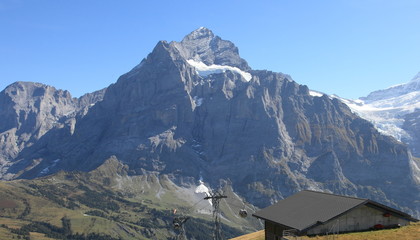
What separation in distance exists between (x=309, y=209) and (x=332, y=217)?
407 centimetres

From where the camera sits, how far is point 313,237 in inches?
1426

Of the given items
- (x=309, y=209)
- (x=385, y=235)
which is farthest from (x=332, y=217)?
(x=385, y=235)

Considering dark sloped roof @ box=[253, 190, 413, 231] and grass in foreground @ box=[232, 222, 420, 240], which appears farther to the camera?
dark sloped roof @ box=[253, 190, 413, 231]

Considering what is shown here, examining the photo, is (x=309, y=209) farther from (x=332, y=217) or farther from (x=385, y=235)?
(x=385, y=235)

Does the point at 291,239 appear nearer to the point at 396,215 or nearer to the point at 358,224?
the point at 358,224

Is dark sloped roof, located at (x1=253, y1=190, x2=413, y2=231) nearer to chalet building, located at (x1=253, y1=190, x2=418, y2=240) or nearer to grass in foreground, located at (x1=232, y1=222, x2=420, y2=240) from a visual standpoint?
chalet building, located at (x1=253, y1=190, x2=418, y2=240)

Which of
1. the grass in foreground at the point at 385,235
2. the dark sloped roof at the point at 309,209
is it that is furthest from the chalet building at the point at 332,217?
the grass in foreground at the point at 385,235

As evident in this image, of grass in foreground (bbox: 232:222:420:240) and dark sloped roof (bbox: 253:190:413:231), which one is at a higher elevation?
dark sloped roof (bbox: 253:190:413:231)

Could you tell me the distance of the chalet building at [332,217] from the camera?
37125 mm

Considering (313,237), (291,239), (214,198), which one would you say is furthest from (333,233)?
(214,198)

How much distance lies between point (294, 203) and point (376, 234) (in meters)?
10.8

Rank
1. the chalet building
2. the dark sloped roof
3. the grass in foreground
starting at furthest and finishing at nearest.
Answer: the dark sloped roof, the chalet building, the grass in foreground

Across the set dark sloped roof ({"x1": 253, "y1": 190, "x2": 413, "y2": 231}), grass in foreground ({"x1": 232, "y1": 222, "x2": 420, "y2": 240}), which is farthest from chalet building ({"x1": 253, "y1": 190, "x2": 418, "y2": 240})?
grass in foreground ({"x1": 232, "y1": 222, "x2": 420, "y2": 240})

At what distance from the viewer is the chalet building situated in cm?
3712
